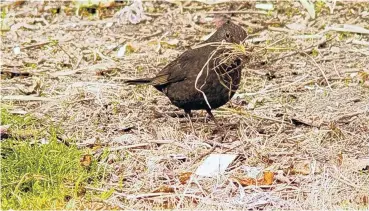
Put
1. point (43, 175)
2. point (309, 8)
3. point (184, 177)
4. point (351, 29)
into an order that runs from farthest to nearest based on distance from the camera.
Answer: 1. point (309, 8)
2. point (351, 29)
3. point (184, 177)
4. point (43, 175)

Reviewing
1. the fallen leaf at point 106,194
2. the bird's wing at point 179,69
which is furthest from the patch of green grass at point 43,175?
the bird's wing at point 179,69

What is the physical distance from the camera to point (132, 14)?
27.0 feet

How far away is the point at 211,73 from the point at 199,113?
86cm

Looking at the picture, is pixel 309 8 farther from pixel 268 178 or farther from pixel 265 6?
pixel 268 178

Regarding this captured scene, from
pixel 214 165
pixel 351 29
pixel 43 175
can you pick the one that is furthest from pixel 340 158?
pixel 351 29

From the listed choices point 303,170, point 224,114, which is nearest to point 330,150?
point 303,170

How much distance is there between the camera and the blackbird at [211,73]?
5.14 meters

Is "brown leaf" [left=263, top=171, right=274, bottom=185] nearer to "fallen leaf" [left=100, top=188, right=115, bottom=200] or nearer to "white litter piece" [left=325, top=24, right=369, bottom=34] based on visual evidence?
"fallen leaf" [left=100, top=188, right=115, bottom=200]

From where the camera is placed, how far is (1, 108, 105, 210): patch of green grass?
429 centimetres

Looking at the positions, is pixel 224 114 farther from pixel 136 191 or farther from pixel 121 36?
pixel 121 36

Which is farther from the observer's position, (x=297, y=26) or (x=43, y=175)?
(x=297, y=26)

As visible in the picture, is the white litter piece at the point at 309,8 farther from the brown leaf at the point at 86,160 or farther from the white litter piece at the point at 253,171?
the brown leaf at the point at 86,160

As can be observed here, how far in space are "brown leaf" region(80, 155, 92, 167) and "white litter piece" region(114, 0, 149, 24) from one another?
3.60 m

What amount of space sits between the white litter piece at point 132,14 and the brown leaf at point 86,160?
11.8 ft
